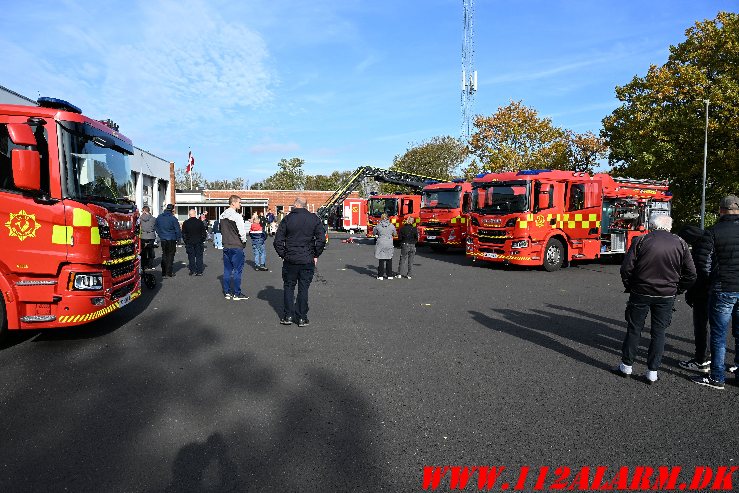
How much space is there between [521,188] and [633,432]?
424 inches

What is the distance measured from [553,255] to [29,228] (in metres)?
12.6

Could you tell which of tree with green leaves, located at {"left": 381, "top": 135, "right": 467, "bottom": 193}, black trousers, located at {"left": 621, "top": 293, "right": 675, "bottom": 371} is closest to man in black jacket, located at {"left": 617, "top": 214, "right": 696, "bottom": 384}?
black trousers, located at {"left": 621, "top": 293, "right": 675, "bottom": 371}

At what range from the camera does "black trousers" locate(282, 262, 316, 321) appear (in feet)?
22.6

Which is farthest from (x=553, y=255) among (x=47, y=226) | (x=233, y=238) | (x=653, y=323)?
(x=47, y=226)

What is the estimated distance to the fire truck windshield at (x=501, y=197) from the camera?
44.7 feet

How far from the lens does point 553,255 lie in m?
14.0

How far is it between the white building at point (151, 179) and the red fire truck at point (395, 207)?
40.3ft

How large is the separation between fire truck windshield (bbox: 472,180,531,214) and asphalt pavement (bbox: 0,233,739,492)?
6.30 m

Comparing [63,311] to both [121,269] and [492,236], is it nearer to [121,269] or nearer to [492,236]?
[121,269]

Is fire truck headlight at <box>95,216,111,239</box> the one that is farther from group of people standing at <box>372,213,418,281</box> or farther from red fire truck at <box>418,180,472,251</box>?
red fire truck at <box>418,180,472,251</box>

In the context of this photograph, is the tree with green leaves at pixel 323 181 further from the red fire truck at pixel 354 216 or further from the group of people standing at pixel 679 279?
the group of people standing at pixel 679 279

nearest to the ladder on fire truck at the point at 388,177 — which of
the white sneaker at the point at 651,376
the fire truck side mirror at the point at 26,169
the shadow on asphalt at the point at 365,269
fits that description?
the shadow on asphalt at the point at 365,269

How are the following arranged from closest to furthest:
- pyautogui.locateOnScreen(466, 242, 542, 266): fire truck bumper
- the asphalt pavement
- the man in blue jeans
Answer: the asphalt pavement < the man in blue jeans < pyautogui.locateOnScreen(466, 242, 542, 266): fire truck bumper

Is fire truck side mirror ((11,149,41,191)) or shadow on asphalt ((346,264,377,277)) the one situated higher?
fire truck side mirror ((11,149,41,191))
